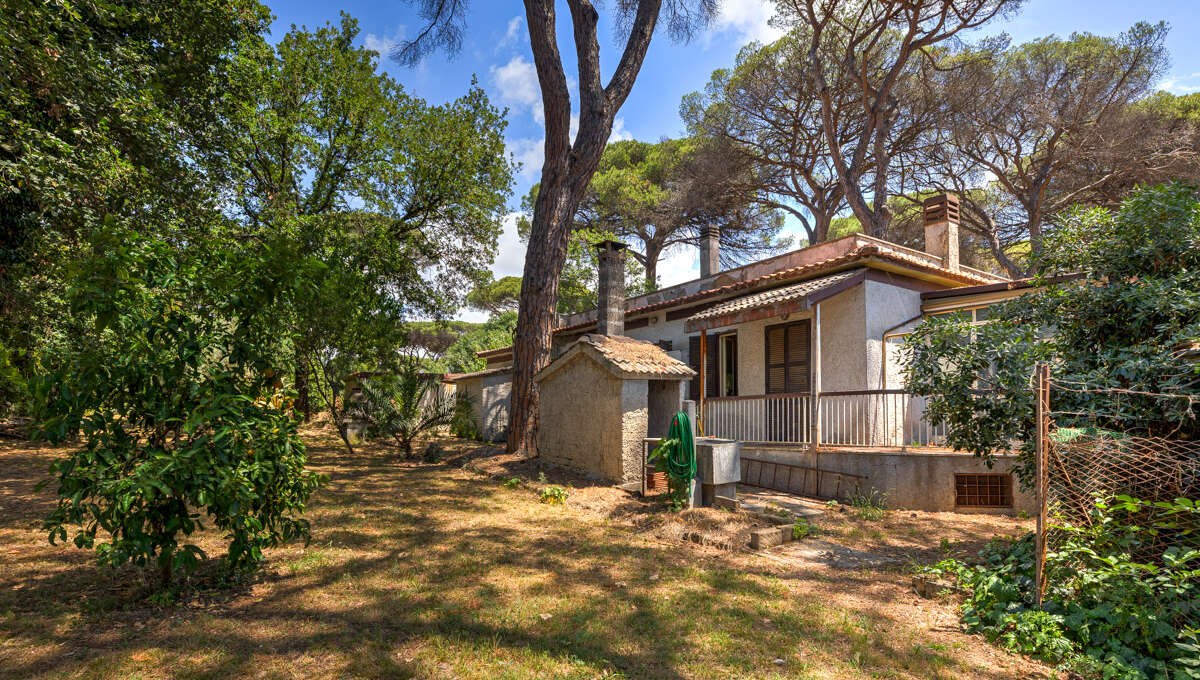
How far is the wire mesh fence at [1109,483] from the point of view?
389 cm

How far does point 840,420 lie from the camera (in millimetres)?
9359

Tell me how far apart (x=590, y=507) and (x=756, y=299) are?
210 inches

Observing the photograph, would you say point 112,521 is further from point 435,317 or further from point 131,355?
point 435,317

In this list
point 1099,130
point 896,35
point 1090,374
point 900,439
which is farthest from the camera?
point 896,35

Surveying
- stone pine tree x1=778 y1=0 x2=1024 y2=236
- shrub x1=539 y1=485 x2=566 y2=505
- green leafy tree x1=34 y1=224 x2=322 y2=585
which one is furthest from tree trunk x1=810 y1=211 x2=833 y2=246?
green leafy tree x1=34 y1=224 x2=322 y2=585

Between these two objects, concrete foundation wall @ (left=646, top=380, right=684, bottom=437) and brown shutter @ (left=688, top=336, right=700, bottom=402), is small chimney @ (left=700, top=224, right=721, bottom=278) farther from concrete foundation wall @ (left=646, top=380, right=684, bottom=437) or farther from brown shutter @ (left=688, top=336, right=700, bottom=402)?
concrete foundation wall @ (left=646, top=380, right=684, bottom=437)

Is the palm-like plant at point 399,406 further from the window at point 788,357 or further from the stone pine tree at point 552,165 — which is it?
the window at point 788,357

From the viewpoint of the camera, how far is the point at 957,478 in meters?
8.07

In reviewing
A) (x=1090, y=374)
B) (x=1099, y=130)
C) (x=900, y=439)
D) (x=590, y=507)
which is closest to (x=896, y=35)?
(x=1099, y=130)

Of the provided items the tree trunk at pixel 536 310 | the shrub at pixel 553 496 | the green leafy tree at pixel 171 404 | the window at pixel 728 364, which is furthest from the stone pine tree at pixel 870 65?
the green leafy tree at pixel 171 404

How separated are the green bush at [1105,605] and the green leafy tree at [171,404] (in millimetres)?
5327

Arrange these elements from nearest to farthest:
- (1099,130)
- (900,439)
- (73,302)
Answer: (73,302)
(900,439)
(1099,130)

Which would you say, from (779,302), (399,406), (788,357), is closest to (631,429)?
(779,302)

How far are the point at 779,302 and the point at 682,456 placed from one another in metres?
3.83
